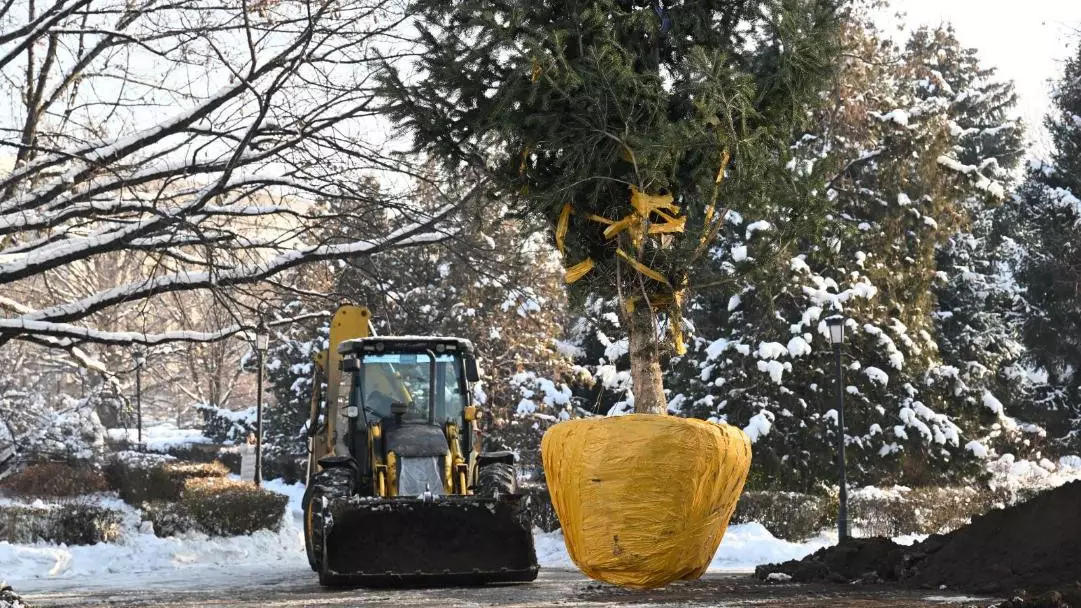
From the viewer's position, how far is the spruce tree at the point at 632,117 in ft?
25.4

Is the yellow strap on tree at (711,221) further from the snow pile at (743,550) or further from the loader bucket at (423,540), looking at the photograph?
the snow pile at (743,550)

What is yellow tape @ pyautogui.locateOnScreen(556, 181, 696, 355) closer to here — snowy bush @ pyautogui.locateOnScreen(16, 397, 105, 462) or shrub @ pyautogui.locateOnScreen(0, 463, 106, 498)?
snowy bush @ pyautogui.locateOnScreen(16, 397, 105, 462)

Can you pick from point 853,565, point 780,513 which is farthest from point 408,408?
point 780,513

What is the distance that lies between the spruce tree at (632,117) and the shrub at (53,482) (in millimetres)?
18769

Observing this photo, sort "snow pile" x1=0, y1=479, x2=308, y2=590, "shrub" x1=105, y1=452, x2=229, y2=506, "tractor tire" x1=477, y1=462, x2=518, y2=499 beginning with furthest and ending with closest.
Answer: "shrub" x1=105, y1=452, x2=229, y2=506 → "snow pile" x1=0, y1=479, x2=308, y2=590 → "tractor tire" x1=477, y1=462, x2=518, y2=499

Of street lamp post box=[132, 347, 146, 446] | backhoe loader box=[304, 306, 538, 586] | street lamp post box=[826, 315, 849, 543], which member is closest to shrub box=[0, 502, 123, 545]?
street lamp post box=[132, 347, 146, 446]

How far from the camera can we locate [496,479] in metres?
12.6

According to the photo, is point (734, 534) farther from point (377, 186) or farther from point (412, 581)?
point (377, 186)

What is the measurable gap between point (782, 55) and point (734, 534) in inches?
463

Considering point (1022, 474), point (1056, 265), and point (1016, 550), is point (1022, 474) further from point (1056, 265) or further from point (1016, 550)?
point (1016, 550)

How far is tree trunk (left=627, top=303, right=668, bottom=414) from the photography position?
8430 mm

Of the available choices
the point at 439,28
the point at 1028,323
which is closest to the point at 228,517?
the point at 439,28

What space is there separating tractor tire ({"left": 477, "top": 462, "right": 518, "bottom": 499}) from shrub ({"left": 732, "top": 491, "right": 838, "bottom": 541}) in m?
7.43

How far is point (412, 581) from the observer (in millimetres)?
11508
